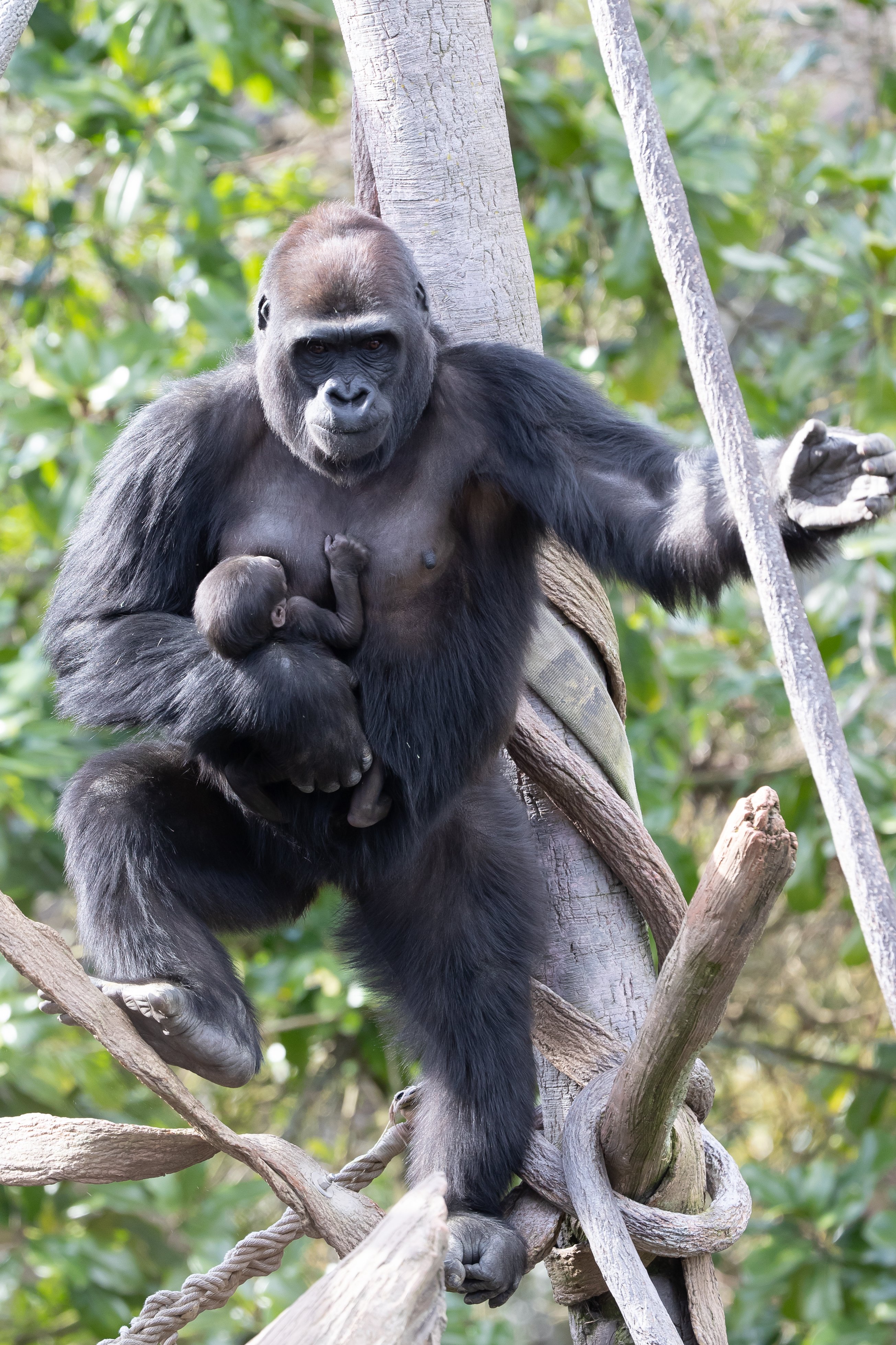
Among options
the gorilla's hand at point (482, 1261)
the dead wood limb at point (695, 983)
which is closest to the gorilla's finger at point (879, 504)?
the dead wood limb at point (695, 983)

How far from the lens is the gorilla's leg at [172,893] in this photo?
1769 mm

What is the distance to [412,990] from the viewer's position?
208cm

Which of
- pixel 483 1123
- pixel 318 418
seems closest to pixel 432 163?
pixel 318 418

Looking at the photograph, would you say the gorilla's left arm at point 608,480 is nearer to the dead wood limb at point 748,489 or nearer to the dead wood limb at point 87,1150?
the dead wood limb at point 748,489

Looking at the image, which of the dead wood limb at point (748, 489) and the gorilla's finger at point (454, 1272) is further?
the gorilla's finger at point (454, 1272)

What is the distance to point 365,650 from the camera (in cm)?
196

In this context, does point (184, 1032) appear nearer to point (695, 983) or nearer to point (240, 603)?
point (240, 603)

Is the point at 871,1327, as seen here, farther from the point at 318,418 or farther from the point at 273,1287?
the point at 318,418

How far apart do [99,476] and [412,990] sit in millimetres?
947

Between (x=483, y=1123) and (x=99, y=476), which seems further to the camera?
(x=99, y=476)

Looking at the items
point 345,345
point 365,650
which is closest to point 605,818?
point 365,650

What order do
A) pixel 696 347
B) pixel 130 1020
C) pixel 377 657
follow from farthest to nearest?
pixel 377 657 → pixel 130 1020 → pixel 696 347

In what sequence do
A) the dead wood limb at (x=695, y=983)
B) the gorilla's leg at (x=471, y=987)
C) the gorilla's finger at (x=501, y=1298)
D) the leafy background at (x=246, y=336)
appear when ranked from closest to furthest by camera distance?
the dead wood limb at (x=695, y=983)
the gorilla's finger at (x=501, y=1298)
the gorilla's leg at (x=471, y=987)
the leafy background at (x=246, y=336)

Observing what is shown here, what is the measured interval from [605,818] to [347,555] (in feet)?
1.76
